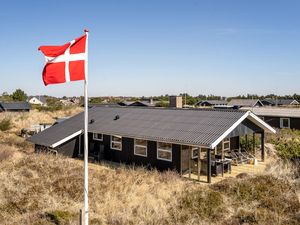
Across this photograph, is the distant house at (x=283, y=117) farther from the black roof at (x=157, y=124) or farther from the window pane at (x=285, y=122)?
the black roof at (x=157, y=124)

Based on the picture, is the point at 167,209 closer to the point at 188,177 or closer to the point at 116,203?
the point at 116,203

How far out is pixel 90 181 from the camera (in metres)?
14.4

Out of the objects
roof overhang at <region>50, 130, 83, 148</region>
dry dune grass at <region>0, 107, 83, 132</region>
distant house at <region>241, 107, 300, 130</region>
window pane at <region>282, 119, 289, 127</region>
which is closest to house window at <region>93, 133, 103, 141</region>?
roof overhang at <region>50, 130, 83, 148</region>

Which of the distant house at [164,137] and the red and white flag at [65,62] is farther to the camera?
the distant house at [164,137]

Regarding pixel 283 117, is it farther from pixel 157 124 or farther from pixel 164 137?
pixel 164 137

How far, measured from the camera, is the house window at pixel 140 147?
19.3 meters

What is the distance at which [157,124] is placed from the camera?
19.9 meters

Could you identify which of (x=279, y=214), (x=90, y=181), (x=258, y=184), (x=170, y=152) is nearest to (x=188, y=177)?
(x=170, y=152)

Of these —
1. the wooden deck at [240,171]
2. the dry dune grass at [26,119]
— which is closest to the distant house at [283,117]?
the wooden deck at [240,171]

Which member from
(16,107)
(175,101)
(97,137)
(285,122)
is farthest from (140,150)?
(16,107)

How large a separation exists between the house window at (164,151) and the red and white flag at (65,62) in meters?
10.1

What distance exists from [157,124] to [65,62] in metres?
11.8

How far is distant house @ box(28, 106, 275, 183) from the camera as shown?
56.3 feet

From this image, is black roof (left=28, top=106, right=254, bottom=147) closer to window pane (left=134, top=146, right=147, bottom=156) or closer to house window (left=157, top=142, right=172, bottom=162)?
house window (left=157, top=142, right=172, bottom=162)
